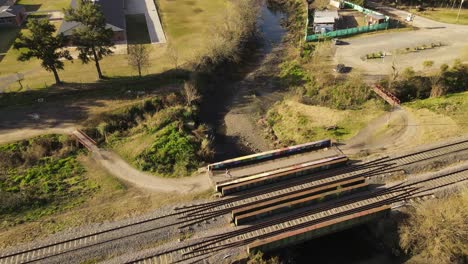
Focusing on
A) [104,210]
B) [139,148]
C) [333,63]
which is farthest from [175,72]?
[104,210]

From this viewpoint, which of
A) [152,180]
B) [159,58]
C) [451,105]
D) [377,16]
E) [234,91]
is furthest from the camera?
[377,16]

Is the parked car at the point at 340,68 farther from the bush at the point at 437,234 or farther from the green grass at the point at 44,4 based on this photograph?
the green grass at the point at 44,4

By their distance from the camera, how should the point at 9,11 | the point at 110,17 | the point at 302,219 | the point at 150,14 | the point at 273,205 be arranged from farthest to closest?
the point at 150,14 → the point at 9,11 → the point at 110,17 → the point at 273,205 → the point at 302,219

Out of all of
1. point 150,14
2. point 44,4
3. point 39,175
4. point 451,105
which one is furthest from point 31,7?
point 451,105

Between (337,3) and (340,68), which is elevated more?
(337,3)

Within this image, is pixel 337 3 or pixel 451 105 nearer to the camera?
pixel 451 105

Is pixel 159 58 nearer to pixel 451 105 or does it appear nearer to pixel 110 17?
pixel 110 17

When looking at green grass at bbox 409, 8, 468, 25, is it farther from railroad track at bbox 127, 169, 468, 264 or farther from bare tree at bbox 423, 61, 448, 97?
railroad track at bbox 127, 169, 468, 264
